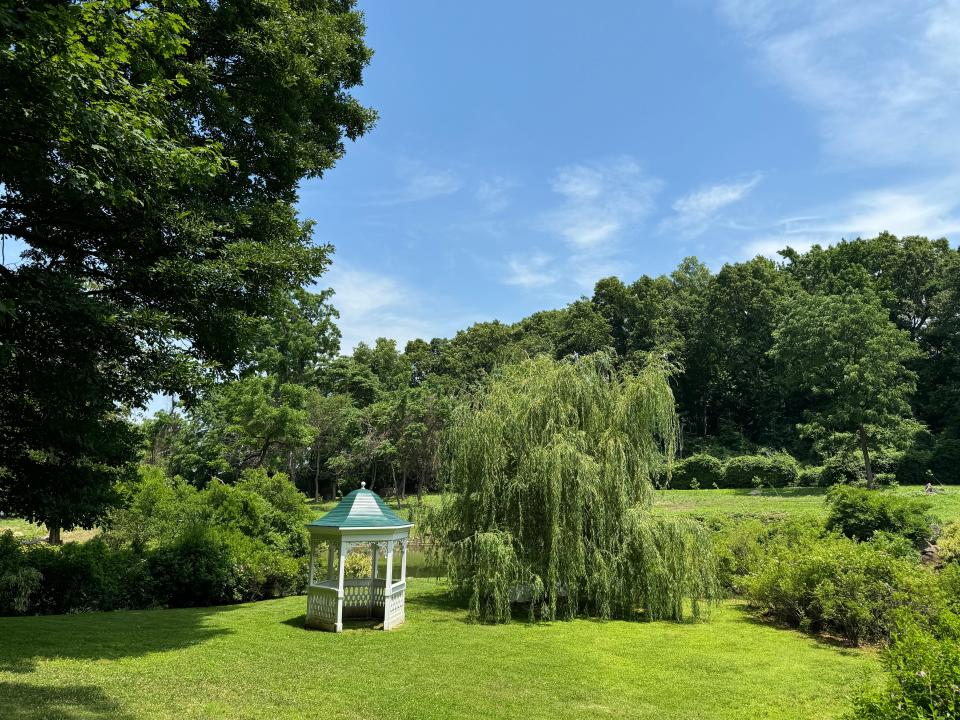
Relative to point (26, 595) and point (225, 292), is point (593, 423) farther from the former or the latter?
point (26, 595)

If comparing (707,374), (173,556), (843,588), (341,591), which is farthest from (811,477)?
(173,556)

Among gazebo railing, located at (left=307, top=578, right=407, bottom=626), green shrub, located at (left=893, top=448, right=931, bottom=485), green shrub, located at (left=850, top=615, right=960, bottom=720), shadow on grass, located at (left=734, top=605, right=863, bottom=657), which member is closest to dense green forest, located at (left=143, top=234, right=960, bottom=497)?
green shrub, located at (left=893, top=448, right=931, bottom=485)

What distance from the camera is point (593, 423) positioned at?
13.2 metres

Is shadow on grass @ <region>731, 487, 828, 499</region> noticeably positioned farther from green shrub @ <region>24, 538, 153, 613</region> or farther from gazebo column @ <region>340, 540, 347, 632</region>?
green shrub @ <region>24, 538, 153, 613</region>

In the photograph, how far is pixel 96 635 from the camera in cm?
960

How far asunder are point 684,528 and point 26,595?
511 inches

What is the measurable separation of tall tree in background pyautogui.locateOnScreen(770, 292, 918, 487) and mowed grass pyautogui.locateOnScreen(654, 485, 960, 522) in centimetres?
328

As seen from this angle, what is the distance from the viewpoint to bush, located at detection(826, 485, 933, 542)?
14.2m

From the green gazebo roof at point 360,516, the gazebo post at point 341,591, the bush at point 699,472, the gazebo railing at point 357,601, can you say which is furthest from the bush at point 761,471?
the gazebo post at point 341,591

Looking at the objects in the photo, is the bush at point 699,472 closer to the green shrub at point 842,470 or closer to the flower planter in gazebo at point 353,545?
the green shrub at point 842,470

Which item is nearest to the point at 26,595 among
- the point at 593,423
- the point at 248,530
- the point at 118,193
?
the point at 248,530

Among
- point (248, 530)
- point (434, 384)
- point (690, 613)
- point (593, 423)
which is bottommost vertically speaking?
point (690, 613)

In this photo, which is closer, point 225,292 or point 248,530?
point 225,292

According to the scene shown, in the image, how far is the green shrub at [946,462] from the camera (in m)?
32.7
